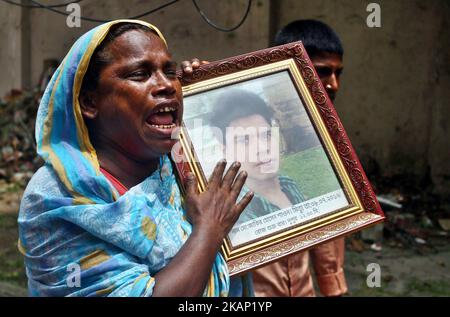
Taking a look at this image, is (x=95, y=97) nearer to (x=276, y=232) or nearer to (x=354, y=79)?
(x=276, y=232)

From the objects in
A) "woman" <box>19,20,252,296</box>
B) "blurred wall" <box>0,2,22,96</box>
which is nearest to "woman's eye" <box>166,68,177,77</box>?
"woman" <box>19,20,252,296</box>

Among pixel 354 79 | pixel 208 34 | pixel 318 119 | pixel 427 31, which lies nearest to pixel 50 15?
pixel 208 34

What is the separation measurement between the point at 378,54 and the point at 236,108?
4.87m

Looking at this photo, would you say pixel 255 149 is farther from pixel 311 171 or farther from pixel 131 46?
pixel 131 46

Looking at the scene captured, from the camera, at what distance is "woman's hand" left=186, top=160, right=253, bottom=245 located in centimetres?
168

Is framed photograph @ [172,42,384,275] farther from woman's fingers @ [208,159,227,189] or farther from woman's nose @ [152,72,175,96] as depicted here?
woman's nose @ [152,72,175,96]

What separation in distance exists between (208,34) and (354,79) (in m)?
1.69

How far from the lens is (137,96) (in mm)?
1637

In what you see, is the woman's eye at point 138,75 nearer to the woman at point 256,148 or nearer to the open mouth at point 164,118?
the open mouth at point 164,118

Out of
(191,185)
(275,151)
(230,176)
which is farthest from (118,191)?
(275,151)

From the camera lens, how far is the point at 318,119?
2.09m

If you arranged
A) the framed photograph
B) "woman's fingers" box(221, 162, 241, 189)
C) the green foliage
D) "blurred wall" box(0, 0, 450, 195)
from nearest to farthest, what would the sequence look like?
1. "woman's fingers" box(221, 162, 241, 189)
2. the framed photograph
3. the green foliage
4. "blurred wall" box(0, 0, 450, 195)

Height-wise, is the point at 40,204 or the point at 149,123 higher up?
the point at 149,123

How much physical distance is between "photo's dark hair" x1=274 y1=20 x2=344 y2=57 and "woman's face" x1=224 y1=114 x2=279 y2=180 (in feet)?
2.50
